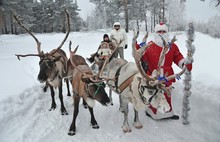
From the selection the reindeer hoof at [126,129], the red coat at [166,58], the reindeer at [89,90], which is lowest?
the reindeer hoof at [126,129]

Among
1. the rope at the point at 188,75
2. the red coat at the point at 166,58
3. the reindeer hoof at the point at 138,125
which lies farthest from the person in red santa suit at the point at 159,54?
the reindeer hoof at the point at 138,125

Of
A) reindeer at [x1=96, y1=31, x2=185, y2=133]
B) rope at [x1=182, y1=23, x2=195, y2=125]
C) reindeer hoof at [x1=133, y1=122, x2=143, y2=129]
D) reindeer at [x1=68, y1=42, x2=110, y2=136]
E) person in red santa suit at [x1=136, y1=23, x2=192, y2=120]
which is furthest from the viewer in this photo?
person in red santa suit at [x1=136, y1=23, x2=192, y2=120]

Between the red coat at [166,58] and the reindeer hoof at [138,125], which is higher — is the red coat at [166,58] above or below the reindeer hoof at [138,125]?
above

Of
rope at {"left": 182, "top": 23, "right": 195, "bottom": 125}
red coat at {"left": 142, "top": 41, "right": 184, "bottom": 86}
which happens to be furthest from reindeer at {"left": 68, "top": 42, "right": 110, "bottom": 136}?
rope at {"left": 182, "top": 23, "right": 195, "bottom": 125}

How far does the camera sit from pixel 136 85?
4.27 meters

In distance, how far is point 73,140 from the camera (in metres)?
4.58

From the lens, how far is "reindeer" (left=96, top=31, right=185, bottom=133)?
3.83 meters

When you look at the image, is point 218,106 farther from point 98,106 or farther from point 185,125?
point 98,106

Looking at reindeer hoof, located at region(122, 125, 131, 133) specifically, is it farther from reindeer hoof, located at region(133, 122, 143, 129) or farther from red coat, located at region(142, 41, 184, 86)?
red coat, located at region(142, 41, 184, 86)

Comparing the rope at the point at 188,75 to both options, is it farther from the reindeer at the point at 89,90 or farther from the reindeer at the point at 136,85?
the reindeer at the point at 89,90

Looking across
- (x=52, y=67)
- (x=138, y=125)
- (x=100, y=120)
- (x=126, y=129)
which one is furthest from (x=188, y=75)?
(x=52, y=67)

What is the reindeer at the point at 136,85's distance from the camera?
383 centimetres

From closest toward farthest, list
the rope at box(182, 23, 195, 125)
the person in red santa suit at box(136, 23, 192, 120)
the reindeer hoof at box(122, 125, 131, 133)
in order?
1. the rope at box(182, 23, 195, 125)
2. the reindeer hoof at box(122, 125, 131, 133)
3. the person in red santa suit at box(136, 23, 192, 120)

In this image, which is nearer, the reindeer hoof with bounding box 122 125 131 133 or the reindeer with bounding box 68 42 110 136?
the reindeer with bounding box 68 42 110 136
